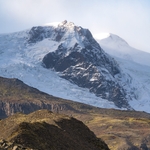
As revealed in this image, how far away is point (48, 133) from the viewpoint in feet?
152

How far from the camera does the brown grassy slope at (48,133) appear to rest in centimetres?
4100

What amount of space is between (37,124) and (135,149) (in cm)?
11157

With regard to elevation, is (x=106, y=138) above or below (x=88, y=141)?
below

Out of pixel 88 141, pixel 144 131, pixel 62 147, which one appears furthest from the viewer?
pixel 144 131

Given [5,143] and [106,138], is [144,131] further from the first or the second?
[5,143]

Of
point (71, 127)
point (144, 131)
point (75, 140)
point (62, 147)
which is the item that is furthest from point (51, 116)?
point (144, 131)

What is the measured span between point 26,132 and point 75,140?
10.3 metres

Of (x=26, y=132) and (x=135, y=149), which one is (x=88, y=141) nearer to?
(x=26, y=132)

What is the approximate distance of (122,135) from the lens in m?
176

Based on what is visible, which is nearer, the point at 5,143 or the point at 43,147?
the point at 5,143

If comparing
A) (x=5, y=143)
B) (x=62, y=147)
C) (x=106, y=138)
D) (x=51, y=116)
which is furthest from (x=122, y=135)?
(x=5, y=143)

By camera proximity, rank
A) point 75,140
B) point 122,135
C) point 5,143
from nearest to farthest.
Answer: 1. point 5,143
2. point 75,140
3. point 122,135

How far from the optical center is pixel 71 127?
180 feet

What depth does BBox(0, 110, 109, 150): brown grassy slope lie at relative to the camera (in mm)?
41000
